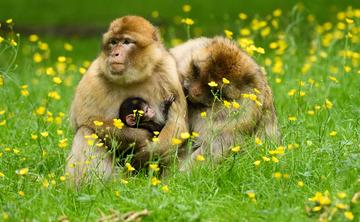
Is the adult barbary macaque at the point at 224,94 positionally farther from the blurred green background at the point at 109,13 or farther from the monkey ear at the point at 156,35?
the blurred green background at the point at 109,13

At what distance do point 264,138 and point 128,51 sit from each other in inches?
49.7

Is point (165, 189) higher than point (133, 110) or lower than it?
lower

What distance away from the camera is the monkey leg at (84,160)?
5797mm

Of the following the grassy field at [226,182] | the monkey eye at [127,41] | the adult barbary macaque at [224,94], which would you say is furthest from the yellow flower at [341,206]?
the monkey eye at [127,41]

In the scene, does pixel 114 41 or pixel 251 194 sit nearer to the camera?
pixel 251 194

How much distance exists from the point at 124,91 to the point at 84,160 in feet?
2.11

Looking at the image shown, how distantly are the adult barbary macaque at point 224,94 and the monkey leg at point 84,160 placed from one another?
2.28 feet

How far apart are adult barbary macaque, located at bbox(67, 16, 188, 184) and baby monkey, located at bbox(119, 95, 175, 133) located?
0.13 ft

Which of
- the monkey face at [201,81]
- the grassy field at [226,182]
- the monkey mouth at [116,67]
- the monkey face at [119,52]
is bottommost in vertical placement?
the grassy field at [226,182]

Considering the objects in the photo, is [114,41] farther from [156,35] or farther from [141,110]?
[141,110]

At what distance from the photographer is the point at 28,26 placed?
675 inches

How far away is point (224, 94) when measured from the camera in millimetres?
6465

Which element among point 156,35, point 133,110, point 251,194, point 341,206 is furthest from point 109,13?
point 341,206

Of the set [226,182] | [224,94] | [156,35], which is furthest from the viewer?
[224,94]
